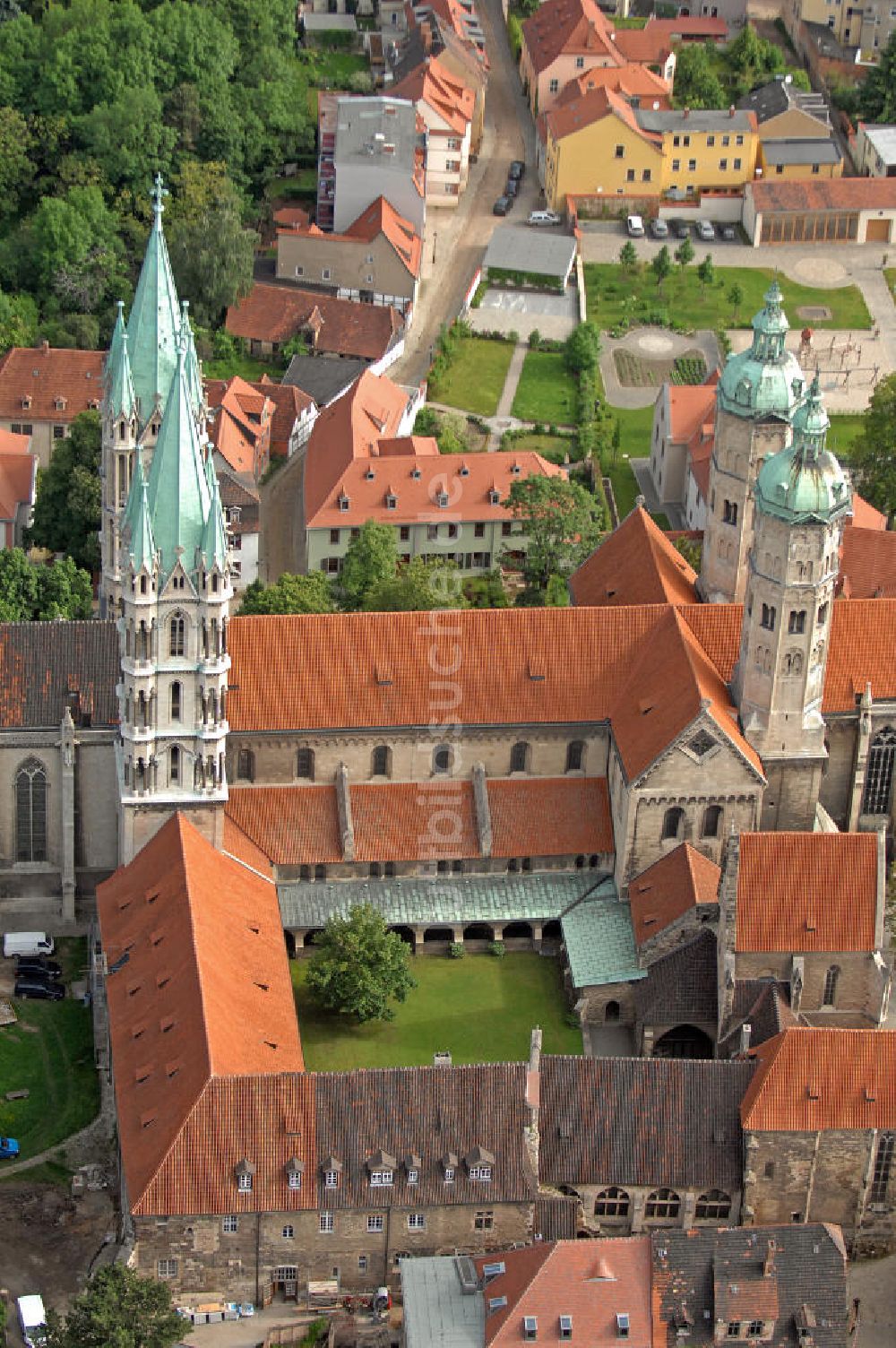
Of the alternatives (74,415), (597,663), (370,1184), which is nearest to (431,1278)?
(370,1184)

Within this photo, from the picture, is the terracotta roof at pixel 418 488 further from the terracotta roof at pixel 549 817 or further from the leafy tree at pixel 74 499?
the terracotta roof at pixel 549 817

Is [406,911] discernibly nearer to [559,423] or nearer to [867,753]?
[867,753]

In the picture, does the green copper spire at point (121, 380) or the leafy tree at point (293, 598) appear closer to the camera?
the green copper spire at point (121, 380)

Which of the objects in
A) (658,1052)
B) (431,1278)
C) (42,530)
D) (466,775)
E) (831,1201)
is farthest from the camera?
(42,530)

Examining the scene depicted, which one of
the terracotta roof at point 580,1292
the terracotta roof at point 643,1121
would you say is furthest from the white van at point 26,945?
the terracotta roof at point 580,1292

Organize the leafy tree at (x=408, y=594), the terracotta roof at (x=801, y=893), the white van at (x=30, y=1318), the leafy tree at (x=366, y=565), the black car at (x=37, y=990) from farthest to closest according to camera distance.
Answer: the leafy tree at (x=366, y=565), the leafy tree at (x=408, y=594), the black car at (x=37, y=990), the terracotta roof at (x=801, y=893), the white van at (x=30, y=1318)
